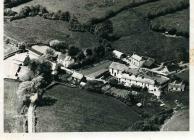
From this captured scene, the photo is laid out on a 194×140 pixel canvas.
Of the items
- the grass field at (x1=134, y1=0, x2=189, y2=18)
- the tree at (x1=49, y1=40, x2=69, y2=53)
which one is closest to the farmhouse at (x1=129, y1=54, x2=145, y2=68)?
the grass field at (x1=134, y1=0, x2=189, y2=18)

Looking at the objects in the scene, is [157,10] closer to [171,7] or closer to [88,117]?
[171,7]

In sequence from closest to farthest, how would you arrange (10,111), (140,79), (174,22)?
(10,111) < (140,79) < (174,22)

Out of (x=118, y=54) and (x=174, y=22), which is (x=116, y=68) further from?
(x=174, y=22)

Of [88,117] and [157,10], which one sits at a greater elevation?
[157,10]

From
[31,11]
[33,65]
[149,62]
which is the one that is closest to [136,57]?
[149,62]

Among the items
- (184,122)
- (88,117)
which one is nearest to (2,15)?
(88,117)

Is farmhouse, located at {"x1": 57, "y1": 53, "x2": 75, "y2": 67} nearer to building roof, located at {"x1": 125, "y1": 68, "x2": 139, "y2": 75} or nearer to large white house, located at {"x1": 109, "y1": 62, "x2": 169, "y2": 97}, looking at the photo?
large white house, located at {"x1": 109, "y1": 62, "x2": 169, "y2": 97}

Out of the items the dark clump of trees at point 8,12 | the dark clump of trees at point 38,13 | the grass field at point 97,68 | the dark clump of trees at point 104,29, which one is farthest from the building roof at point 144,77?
the dark clump of trees at point 8,12
